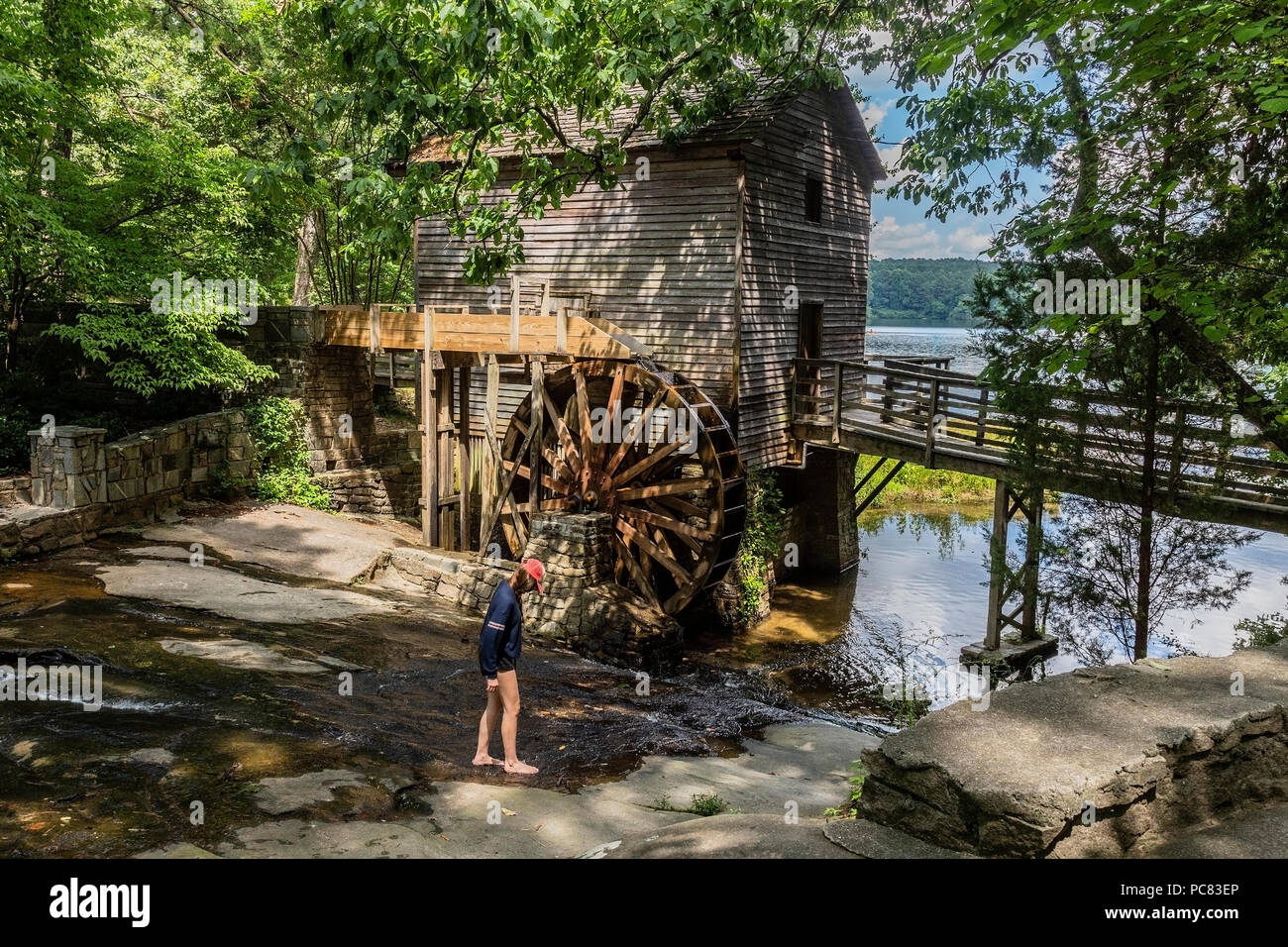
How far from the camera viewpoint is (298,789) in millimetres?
5680

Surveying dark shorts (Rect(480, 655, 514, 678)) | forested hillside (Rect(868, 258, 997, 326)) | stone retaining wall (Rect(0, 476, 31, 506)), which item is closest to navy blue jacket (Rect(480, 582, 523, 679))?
dark shorts (Rect(480, 655, 514, 678))

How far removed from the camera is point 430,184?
11312 millimetres

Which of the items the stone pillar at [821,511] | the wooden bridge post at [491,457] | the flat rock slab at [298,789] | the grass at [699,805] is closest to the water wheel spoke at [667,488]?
the wooden bridge post at [491,457]

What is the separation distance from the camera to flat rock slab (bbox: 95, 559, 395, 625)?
33.3 feet

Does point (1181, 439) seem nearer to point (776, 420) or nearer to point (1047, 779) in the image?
point (1047, 779)

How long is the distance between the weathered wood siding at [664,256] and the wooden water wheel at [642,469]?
4.23ft

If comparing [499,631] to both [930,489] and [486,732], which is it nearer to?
[486,732]

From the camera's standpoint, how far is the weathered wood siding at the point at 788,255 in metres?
15.5

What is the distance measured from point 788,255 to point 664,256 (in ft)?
7.78

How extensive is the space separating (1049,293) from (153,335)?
12.1 meters

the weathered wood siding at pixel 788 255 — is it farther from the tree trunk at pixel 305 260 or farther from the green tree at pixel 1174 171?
the tree trunk at pixel 305 260

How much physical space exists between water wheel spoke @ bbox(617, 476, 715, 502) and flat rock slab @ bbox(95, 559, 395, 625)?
14.0 ft

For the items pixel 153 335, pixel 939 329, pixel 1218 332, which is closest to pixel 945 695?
pixel 1218 332

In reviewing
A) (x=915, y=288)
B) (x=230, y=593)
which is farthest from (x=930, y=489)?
(x=915, y=288)
